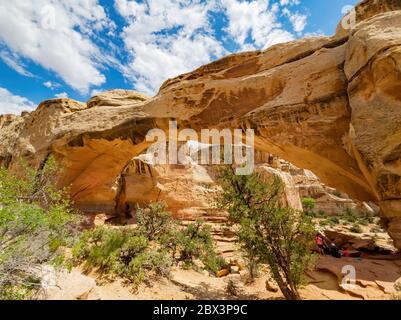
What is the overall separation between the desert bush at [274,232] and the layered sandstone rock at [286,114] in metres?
2.15

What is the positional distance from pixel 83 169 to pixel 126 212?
459 centimetres

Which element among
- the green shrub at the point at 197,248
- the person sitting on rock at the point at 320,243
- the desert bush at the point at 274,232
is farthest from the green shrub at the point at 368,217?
the desert bush at the point at 274,232

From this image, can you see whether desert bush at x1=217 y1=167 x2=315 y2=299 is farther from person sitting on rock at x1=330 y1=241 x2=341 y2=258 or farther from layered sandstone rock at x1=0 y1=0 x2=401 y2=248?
person sitting on rock at x1=330 y1=241 x2=341 y2=258

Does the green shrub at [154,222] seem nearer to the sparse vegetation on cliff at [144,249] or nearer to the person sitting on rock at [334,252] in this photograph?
the sparse vegetation on cliff at [144,249]

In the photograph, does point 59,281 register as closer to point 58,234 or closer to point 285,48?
point 58,234

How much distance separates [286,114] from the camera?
8.16m

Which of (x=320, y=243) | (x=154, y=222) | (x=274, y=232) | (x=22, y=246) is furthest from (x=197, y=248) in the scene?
(x=320, y=243)

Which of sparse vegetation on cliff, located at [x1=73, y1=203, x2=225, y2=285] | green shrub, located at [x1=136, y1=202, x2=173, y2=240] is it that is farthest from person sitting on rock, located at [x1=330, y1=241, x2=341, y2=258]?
green shrub, located at [x1=136, y1=202, x2=173, y2=240]

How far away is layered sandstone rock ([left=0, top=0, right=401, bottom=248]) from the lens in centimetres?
550

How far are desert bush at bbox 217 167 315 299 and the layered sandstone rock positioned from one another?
215 centimetres

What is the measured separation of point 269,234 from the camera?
5930mm

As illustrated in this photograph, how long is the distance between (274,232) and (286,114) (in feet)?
13.6
